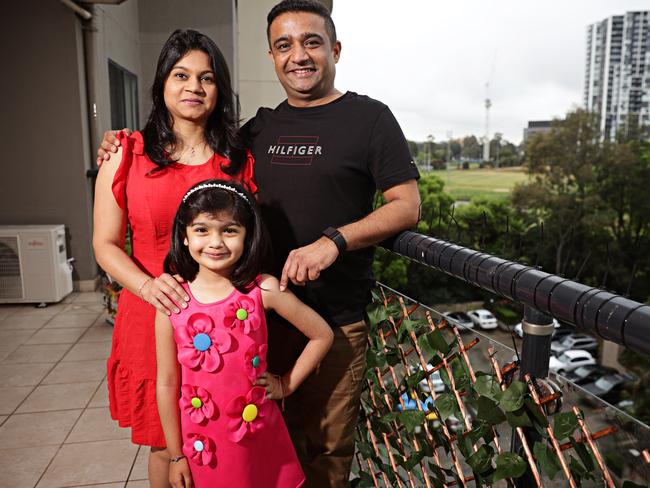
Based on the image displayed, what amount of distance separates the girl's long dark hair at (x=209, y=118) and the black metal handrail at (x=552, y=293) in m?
0.57

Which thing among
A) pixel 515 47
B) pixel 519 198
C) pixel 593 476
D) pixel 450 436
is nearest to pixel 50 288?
pixel 450 436

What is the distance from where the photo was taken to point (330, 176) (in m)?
1.36

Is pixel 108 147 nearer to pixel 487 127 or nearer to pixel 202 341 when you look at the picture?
pixel 202 341

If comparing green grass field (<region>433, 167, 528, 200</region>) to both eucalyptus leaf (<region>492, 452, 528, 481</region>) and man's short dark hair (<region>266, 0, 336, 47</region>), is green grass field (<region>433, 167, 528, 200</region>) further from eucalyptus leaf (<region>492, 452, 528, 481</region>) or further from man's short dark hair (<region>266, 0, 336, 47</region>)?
eucalyptus leaf (<region>492, 452, 528, 481</region>)

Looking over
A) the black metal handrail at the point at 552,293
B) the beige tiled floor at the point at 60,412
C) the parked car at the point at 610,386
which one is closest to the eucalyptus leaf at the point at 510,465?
the black metal handrail at the point at 552,293

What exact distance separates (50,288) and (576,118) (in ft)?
114

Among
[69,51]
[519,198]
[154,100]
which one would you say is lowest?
[519,198]

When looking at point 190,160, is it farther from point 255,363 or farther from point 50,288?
point 50,288

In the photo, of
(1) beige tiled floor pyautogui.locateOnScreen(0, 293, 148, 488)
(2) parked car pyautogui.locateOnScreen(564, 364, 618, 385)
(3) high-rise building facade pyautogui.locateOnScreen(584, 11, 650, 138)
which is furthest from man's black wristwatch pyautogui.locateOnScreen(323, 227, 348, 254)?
(3) high-rise building facade pyautogui.locateOnScreen(584, 11, 650, 138)

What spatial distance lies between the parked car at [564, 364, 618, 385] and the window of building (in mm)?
22371

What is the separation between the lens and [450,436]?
1267mm

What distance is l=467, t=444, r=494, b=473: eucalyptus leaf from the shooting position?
1.07m

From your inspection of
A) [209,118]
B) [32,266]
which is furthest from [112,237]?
[32,266]

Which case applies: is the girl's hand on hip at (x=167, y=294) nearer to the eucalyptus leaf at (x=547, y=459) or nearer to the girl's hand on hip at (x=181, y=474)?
the girl's hand on hip at (x=181, y=474)
